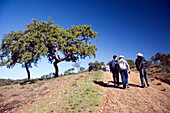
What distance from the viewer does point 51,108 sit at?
5980 millimetres

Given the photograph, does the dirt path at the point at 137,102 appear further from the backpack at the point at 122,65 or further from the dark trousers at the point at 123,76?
the backpack at the point at 122,65

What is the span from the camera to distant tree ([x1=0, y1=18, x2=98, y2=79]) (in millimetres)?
16469

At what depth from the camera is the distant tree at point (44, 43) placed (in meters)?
16.5

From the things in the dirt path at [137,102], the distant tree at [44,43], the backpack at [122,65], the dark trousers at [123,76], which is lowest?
the dirt path at [137,102]

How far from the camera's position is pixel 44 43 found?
18.1 metres

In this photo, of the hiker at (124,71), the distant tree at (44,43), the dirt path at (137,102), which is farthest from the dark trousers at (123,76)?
the distant tree at (44,43)

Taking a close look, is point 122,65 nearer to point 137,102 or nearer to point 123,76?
point 123,76

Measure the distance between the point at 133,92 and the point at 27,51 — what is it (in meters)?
15.2

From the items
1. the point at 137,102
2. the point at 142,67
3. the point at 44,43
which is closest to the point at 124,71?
the point at 142,67

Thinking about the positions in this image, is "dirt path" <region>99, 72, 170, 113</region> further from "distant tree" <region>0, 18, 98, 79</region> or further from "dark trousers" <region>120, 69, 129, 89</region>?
"distant tree" <region>0, 18, 98, 79</region>

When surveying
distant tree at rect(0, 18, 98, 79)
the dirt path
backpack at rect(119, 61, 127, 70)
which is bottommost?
the dirt path

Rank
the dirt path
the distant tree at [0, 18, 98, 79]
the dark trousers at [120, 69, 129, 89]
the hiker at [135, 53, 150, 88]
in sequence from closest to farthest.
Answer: the dirt path → the dark trousers at [120, 69, 129, 89] → the hiker at [135, 53, 150, 88] → the distant tree at [0, 18, 98, 79]

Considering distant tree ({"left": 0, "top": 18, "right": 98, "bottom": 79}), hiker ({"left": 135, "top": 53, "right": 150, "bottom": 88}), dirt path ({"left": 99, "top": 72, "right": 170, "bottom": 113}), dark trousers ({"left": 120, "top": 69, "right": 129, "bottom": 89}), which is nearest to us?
dirt path ({"left": 99, "top": 72, "right": 170, "bottom": 113})

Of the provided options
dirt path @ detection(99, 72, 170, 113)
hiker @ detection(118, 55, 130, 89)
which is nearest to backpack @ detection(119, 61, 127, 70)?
hiker @ detection(118, 55, 130, 89)
